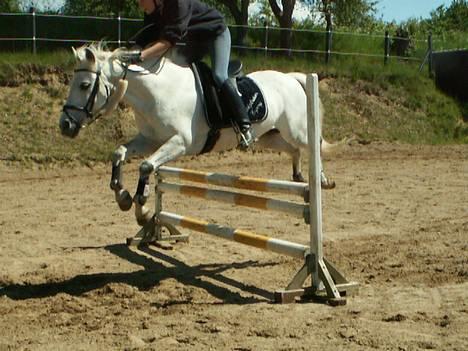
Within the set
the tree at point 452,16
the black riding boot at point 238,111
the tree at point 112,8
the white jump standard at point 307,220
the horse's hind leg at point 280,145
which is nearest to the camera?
the white jump standard at point 307,220

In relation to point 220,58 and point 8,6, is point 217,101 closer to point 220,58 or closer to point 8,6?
point 220,58

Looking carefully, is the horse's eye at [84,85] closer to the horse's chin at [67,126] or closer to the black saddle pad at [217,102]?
the horse's chin at [67,126]

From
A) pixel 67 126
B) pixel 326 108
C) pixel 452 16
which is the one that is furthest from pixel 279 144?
pixel 452 16

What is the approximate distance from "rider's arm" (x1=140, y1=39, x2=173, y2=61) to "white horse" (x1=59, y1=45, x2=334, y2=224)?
0.11m

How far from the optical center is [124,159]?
7863 mm

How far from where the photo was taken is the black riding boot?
8180mm

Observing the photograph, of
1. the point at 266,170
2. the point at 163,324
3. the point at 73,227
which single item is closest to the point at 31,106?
the point at 266,170

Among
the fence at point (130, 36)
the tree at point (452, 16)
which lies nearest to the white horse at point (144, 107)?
the fence at point (130, 36)

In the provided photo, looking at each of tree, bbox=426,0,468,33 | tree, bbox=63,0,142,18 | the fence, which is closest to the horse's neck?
the fence

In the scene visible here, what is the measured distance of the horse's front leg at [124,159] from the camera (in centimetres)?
765

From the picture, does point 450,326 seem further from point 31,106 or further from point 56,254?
point 31,106

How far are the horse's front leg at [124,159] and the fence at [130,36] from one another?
1007cm

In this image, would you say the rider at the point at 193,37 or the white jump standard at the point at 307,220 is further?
the rider at the point at 193,37

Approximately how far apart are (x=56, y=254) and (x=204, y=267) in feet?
5.35
